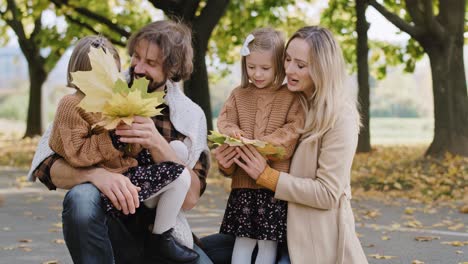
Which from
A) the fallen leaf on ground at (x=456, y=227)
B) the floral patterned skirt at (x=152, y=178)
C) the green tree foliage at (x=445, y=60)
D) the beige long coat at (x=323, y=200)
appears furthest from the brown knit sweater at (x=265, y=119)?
the green tree foliage at (x=445, y=60)

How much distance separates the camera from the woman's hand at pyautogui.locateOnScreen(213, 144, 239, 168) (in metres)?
3.89

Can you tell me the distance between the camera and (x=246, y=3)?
19031mm

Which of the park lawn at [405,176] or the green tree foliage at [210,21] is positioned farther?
the green tree foliage at [210,21]

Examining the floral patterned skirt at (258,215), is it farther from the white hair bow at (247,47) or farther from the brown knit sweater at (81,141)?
the white hair bow at (247,47)

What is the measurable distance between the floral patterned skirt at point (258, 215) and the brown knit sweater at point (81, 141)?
23.4 inches

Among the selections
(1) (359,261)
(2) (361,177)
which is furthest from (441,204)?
(1) (359,261)

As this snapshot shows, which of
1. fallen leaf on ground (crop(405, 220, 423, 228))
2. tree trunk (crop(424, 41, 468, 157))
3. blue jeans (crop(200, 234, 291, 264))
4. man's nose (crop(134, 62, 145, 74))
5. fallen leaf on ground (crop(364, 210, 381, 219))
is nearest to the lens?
man's nose (crop(134, 62, 145, 74))

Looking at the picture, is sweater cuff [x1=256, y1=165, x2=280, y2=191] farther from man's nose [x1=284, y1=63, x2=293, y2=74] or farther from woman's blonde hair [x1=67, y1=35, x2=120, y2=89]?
woman's blonde hair [x1=67, y1=35, x2=120, y2=89]

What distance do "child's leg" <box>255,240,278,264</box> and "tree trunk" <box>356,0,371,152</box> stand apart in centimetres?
1327

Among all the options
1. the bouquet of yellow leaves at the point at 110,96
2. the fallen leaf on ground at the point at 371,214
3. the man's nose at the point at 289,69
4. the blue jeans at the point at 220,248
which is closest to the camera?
the bouquet of yellow leaves at the point at 110,96

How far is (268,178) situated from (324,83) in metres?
0.53

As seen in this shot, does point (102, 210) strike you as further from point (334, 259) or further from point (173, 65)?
point (334, 259)

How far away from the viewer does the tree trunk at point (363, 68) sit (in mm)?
17109

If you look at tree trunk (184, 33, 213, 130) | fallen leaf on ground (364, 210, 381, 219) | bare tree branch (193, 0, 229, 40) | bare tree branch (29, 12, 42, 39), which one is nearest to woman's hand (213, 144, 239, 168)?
fallen leaf on ground (364, 210, 381, 219)
